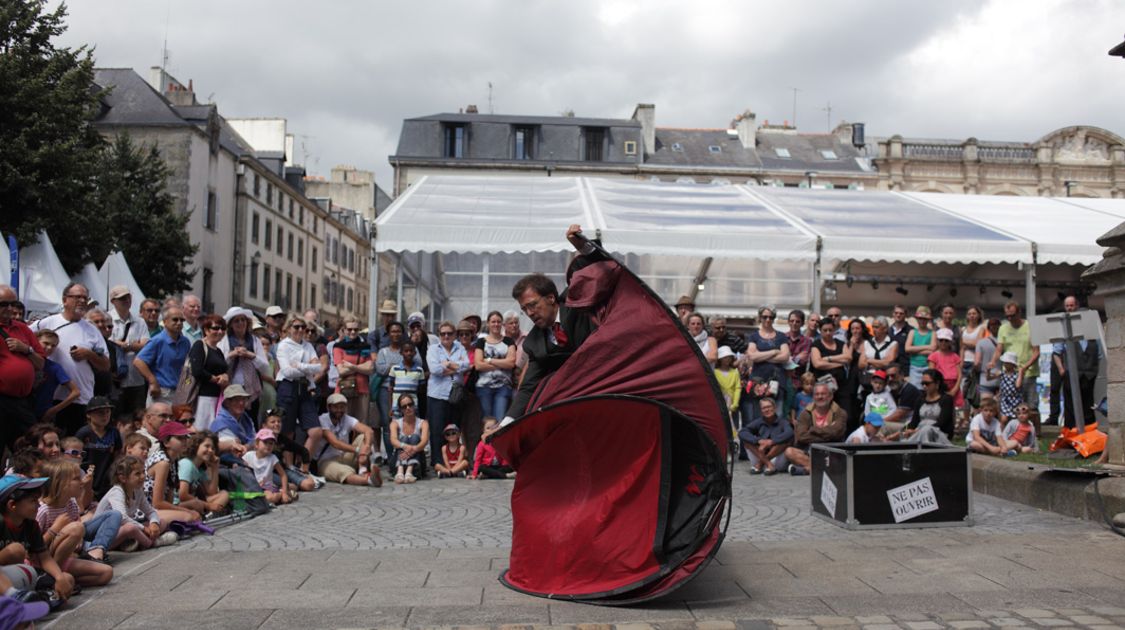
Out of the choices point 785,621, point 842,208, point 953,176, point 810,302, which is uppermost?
point 953,176

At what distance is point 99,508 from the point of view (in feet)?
22.0

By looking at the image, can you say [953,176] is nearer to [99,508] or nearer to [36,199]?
[36,199]

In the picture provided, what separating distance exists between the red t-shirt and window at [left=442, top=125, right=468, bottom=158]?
43.4 meters

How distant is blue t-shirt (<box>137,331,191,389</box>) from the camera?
980 centimetres

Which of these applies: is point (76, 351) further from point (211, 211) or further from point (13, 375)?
point (211, 211)

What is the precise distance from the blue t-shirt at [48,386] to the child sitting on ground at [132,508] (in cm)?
217

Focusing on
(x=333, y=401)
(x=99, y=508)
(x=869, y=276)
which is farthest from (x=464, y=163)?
(x=99, y=508)

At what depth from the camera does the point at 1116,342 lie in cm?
774

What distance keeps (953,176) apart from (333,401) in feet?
149

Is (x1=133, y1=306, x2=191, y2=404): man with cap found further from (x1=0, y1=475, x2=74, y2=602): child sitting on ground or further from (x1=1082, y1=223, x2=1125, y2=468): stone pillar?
(x1=1082, y1=223, x2=1125, y2=468): stone pillar

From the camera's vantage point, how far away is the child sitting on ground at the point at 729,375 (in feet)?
39.5

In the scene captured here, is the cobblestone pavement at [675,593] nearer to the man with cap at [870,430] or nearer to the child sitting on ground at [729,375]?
the man with cap at [870,430]

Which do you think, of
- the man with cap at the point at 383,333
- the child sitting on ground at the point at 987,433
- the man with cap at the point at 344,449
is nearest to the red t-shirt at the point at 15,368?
the man with cap at the point at 344,449

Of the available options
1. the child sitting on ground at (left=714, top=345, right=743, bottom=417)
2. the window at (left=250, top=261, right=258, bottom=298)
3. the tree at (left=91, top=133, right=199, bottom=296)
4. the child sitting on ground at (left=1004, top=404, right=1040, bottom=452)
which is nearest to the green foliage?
the tree at (left=91, top=133, right=199, bottom=296)
